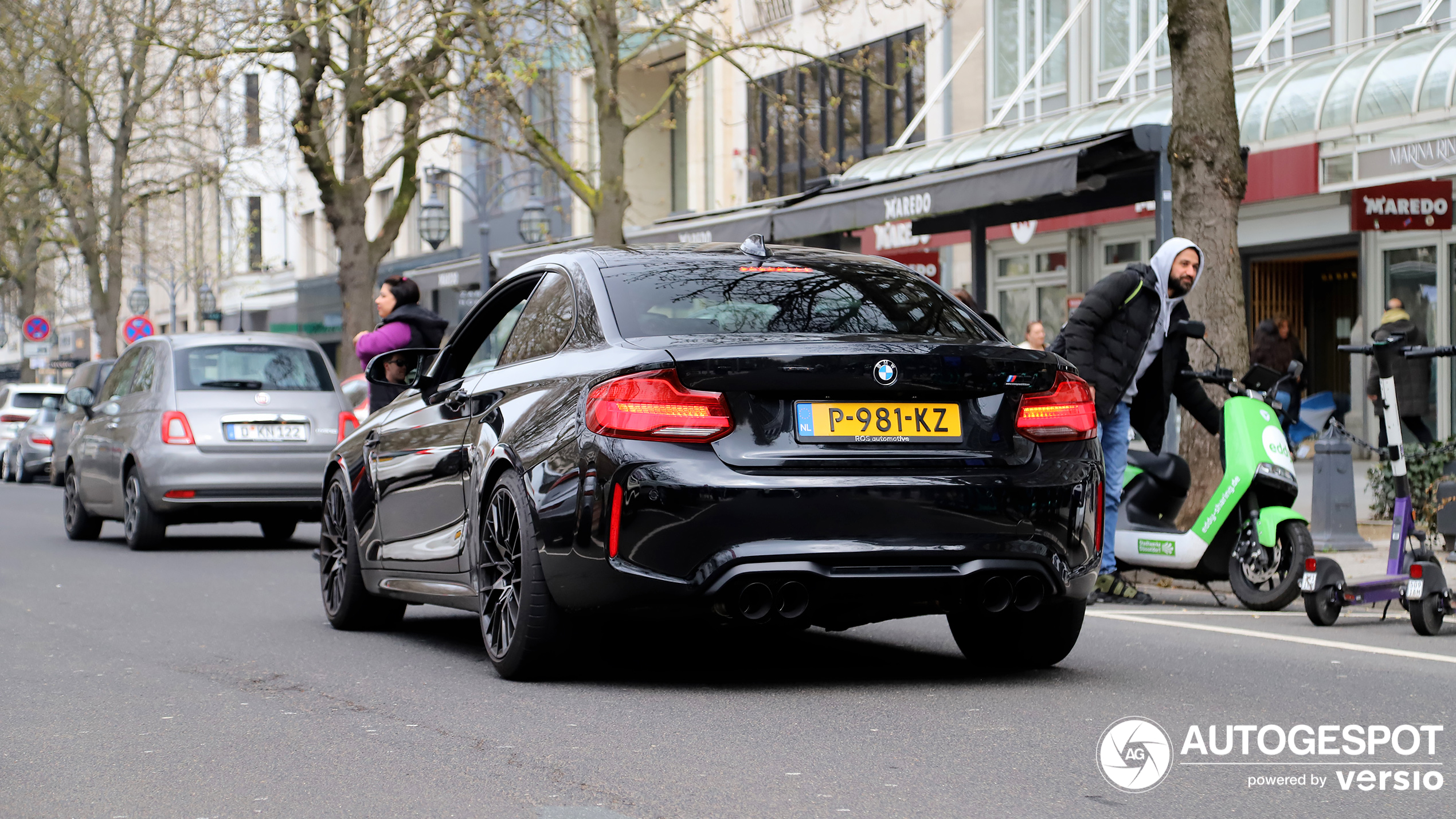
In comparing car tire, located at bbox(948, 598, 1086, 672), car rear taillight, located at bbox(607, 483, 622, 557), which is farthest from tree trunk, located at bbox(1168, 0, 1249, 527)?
car rear taillight, located at bbox(607, 483, 622, 557)

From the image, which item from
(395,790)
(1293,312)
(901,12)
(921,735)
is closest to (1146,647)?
(921,735)

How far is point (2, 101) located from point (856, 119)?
762 inches

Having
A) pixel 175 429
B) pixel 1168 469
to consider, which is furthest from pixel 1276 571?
pixel 175 429

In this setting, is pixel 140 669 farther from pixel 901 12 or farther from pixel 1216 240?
pixel 901 12

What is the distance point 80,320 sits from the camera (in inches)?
3620

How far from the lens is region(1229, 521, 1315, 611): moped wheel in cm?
919

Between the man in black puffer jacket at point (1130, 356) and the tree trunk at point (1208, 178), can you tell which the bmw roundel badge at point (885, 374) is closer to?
the man in black puffer jacket at point (1130, 356)

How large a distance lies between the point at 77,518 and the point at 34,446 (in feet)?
53.8

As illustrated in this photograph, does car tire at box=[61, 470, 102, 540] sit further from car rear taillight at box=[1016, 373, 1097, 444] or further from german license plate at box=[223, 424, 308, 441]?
car rear taillight at box=[1016, 373, 1097, 444]

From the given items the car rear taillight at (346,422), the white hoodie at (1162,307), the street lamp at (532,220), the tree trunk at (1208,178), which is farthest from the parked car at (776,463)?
the street lamp at (532,220)

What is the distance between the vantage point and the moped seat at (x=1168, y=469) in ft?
33.3

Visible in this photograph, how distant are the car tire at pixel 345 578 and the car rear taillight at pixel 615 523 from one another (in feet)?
8.44

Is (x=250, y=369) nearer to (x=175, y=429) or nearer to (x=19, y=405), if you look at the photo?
(x=175, y=429)

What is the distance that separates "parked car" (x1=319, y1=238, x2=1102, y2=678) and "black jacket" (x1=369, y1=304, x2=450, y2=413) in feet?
18.0
